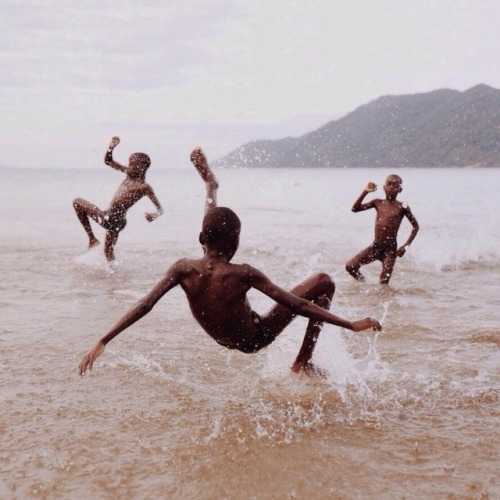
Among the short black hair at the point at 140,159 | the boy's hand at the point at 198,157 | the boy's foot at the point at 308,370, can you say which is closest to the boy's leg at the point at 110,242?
the short black hair at the point at 140,159

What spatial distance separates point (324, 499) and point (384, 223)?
6.35 m

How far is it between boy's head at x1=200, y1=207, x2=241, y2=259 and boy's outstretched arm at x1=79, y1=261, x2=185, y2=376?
0.88ft

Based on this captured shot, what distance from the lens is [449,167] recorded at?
447ft

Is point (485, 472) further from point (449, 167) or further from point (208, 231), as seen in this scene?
point (449, 167)

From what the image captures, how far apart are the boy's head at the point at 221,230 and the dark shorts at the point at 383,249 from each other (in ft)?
18.2

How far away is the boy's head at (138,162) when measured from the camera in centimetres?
966

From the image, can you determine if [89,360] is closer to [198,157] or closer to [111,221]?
[198,157]

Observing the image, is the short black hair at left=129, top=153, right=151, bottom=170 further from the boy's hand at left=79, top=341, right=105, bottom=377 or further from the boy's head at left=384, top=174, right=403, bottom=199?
the boy's hand at left=79, top=341, right=105, bottom=377

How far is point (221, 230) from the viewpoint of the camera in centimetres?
353

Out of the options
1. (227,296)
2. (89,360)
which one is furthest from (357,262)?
(89,360)

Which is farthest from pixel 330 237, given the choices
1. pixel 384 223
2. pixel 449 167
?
pixel 449 167

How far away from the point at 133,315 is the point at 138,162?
6547 millimetres

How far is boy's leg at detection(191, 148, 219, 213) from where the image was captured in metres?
5.31

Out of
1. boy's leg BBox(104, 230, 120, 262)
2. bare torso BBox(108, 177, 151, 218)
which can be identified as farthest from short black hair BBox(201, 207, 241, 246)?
boy's leg BBox(104, 230, 120, 262)
